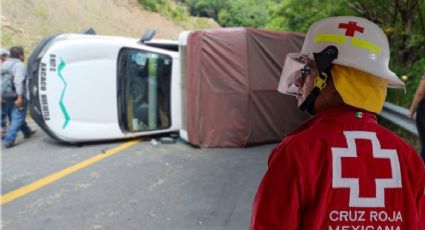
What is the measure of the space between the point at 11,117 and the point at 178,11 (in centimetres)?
1938

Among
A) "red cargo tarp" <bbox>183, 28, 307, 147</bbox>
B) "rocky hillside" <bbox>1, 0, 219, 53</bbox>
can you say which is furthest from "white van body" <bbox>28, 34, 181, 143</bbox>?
"rocky hillside" <bbox>1, 0, 219, 53</bbox>

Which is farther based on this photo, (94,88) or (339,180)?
(94,88)

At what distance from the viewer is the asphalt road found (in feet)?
13.5

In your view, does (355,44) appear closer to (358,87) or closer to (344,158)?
(358,87)

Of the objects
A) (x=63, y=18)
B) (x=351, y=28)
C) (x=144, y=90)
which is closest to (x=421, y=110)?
(x=351, y=28)

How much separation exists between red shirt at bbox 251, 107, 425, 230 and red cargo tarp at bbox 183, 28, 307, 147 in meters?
5.95

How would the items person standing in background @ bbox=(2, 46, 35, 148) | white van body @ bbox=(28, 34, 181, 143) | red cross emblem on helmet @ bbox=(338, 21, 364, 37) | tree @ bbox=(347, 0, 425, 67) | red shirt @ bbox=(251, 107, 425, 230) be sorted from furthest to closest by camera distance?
1. tree @ bbox=(347, 0, 425, 67)
2. person standing in background @ bbox=(2, 46, 35, 148)
3. white van body @ bbox=(28, 34, 181, 143)
4. red cross emblem on helmet @ bbox=(338, 21, 364, 37)
5. red shirt @ bbox=(251, 107, 425, 230)

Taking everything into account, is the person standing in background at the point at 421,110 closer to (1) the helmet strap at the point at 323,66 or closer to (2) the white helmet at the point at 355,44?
(2) the white helmet at the point at 355,44

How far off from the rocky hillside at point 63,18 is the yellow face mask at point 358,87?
7667 mm

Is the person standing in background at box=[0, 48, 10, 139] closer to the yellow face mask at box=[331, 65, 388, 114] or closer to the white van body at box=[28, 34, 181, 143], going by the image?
the white van body at box=[28, 34, 181, 143]

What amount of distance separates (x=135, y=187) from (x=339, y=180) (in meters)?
4.06

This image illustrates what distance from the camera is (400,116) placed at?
644 cm

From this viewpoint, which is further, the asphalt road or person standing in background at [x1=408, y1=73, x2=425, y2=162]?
person standing in background at [x1=408, y1=73, x2=425, y2=162]

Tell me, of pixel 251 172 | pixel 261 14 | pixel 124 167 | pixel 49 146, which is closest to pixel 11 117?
pixel 49 146
